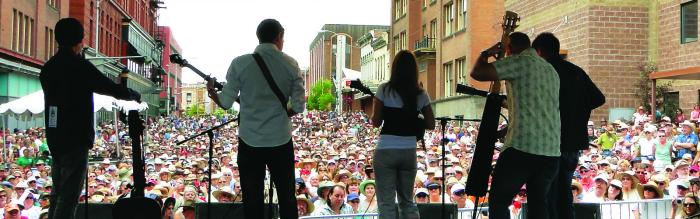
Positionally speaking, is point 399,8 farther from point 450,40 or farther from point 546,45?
point 546,45

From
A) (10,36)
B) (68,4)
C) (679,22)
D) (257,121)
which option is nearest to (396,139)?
(257,121)

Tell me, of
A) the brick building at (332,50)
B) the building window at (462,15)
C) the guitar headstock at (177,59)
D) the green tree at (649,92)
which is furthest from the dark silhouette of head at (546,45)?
the brick building at (332,50)

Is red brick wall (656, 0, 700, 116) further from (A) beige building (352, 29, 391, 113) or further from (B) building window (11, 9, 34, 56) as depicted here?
(A) beige building (352, 29, 391, 113)

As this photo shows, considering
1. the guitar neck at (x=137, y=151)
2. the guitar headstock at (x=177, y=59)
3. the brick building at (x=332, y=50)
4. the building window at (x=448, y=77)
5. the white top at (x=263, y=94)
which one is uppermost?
the brick building at (x=332, y=50)

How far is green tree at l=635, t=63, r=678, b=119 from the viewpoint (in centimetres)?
2508

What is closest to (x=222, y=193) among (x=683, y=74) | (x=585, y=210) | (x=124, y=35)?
(x=585, y=210)

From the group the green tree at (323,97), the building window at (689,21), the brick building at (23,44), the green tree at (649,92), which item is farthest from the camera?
the green tree at (323,97)

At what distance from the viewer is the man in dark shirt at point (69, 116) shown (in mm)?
5758

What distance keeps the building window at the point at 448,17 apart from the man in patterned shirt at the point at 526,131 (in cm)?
3708

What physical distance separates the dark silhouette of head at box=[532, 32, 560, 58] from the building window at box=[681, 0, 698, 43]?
1981 cm

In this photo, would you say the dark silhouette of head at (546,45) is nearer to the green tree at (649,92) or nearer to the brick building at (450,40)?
the green tree at (649,92)

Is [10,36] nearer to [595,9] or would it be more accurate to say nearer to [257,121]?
[595,9]

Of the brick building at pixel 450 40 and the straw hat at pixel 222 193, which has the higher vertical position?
the brick building at pixel 450 40

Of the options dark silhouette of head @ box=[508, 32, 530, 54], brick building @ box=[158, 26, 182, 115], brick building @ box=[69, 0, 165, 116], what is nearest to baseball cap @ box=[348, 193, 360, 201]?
dark silhouette of head @ box=[508, 32, 530, 54]
